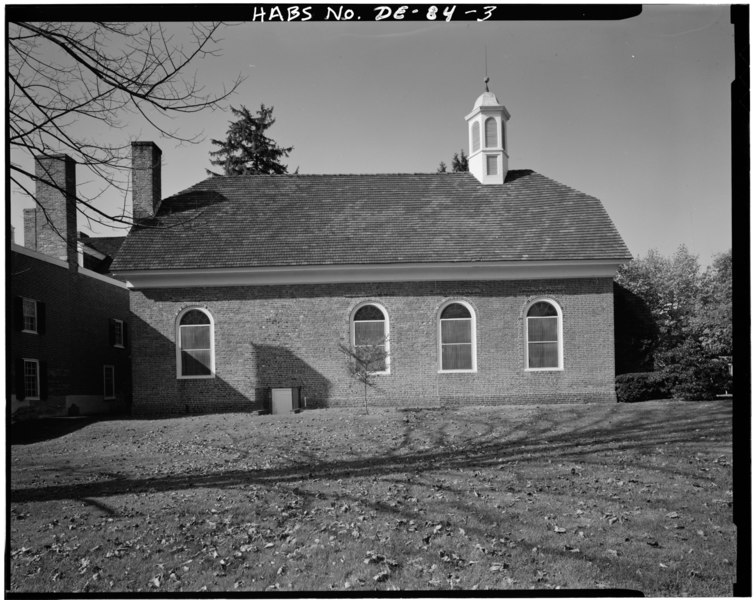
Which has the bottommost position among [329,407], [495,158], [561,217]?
[329,407]

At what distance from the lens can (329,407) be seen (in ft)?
63.9

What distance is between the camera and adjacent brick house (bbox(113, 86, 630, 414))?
19.4m

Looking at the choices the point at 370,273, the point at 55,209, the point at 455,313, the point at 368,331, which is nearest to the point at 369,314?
the point at 368,331

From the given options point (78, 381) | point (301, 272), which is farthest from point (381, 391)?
point (78, 381)

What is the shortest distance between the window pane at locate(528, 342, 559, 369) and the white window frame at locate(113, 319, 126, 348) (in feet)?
51.3

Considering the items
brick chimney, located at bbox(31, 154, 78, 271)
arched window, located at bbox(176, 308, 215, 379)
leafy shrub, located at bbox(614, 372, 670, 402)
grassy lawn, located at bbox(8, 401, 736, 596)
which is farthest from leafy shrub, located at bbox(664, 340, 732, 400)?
brick chimney, located at bbox(31, 154, 78, 271)

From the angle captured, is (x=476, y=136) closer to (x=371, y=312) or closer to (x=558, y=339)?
(x=371, y=312)

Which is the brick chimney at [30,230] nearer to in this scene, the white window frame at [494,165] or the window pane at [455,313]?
the window pane at [455,313]

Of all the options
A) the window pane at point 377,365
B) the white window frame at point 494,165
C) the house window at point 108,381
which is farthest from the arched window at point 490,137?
the house window at point 108,381

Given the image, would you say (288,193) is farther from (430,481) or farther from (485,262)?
(430,481)

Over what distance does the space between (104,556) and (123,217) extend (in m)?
3.99

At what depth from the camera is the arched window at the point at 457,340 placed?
65.0ft

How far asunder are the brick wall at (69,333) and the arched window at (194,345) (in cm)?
431

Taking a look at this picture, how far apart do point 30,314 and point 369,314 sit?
10.8m
